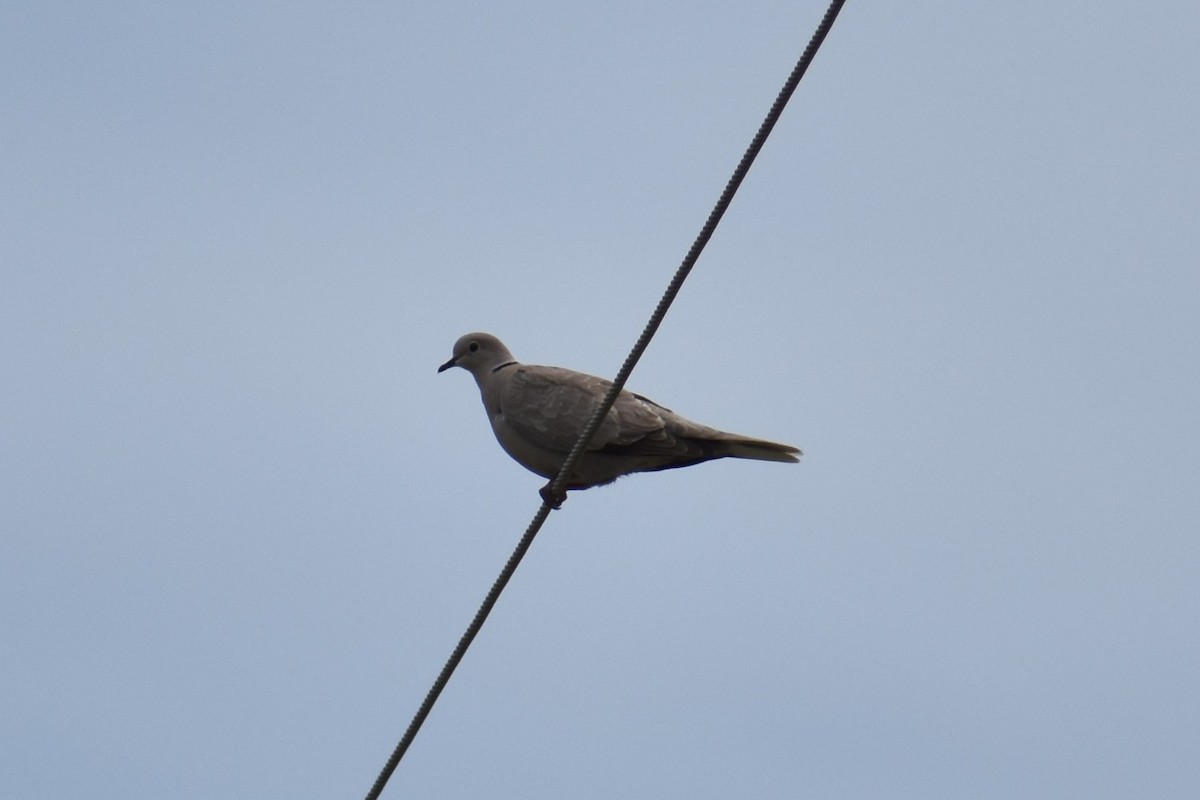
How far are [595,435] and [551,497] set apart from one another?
1.87ft

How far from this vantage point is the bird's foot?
7059mm

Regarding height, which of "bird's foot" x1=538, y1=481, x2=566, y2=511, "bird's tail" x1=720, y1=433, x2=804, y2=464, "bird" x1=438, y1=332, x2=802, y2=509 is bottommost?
"bird's foot" x1=538, y1=481, x2=566, y2=511

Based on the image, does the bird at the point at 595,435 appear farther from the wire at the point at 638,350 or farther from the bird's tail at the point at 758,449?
the wire at the point at 638,350

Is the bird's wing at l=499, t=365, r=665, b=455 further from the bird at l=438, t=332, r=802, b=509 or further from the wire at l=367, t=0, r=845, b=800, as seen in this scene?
the wire at l=367, t=0, r=845, b=800

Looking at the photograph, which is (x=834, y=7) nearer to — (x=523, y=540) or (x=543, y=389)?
(x=523, y=540)

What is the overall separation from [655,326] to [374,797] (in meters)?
1.65

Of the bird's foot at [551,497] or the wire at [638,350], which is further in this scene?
the bird's foot at [551,497]

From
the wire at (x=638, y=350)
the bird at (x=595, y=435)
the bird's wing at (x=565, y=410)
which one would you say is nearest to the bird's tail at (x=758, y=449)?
the bird at (x=595, y=435)

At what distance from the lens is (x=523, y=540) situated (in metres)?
5.06

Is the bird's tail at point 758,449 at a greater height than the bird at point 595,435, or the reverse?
the bird's tail at point 758,449

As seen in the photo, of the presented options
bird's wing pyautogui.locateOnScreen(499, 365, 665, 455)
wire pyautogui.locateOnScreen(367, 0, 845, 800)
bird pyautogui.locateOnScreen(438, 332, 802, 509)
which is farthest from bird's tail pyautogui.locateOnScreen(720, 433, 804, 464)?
wire pyautogui.locateOnScreen(367, 0, 845, 800)

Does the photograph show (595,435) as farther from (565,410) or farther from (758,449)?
(758,449)

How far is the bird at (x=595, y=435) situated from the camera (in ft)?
24.1

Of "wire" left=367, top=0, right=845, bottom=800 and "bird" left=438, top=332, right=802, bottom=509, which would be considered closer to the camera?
"wire" left=367, top=0, right=845, bottom=800
